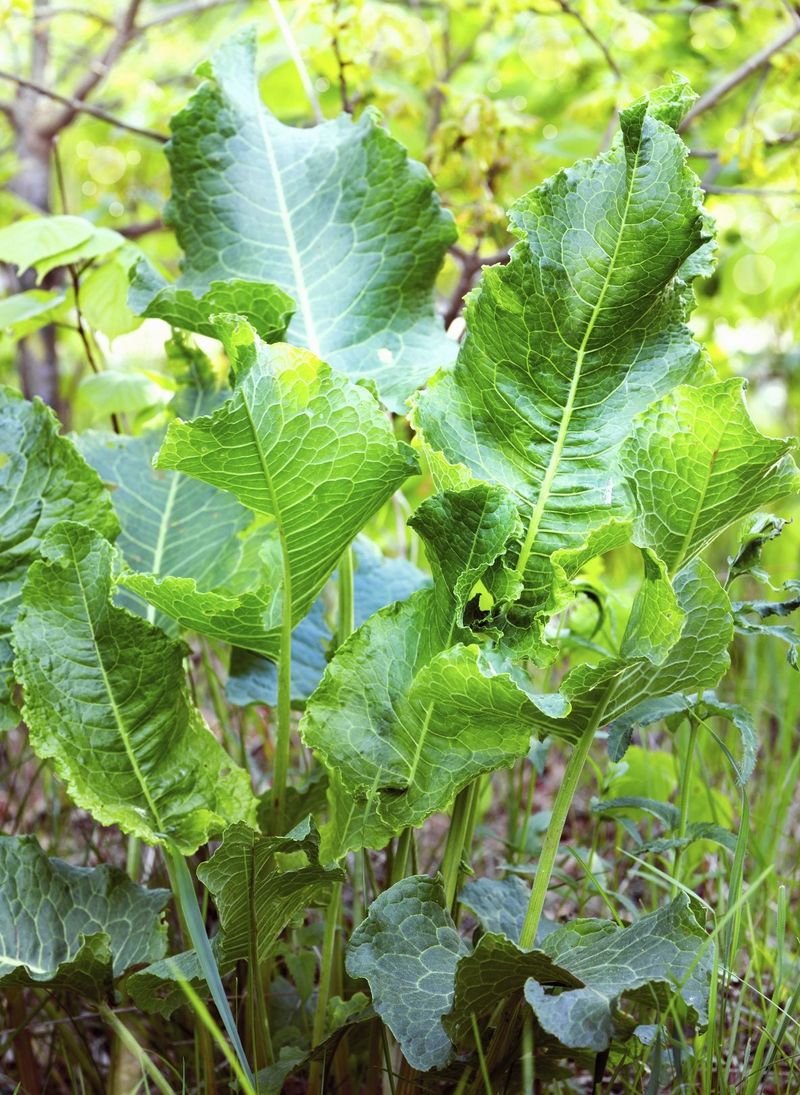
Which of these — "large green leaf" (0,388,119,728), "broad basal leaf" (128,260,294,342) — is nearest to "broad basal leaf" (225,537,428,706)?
"large green leaf" (0,388,119,728)

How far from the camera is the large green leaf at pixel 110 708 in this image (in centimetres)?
81

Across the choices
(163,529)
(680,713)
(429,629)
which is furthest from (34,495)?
(680,713)

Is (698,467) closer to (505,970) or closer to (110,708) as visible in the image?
(505,970)

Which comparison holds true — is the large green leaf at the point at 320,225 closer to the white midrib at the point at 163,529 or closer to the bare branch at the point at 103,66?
the white midrib at the point at 163,529

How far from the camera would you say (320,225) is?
1039 mm

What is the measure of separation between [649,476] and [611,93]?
3.55 ft

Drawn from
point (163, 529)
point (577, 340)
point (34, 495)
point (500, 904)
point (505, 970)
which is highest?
point (577, 340)

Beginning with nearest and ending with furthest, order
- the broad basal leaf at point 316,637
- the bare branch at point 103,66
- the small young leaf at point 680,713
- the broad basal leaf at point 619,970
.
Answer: the broad basal leaf at point 619,970 < the small young leaf at point 680,713 < the broad basal leaf at point 316,637 < the bare branch at point 103,66

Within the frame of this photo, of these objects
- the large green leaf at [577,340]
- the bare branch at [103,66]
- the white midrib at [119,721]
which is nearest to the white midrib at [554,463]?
the large green leaf at [577,340]

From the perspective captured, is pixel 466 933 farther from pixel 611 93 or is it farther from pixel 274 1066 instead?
pixel 611 93

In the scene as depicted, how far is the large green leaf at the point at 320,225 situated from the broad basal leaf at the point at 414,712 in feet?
0.97

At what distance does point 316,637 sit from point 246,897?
0.37 m

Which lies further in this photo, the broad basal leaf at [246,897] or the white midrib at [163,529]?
the white midrib at [163,529]

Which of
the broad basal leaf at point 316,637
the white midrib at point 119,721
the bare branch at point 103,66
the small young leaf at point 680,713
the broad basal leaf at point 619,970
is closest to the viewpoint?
the broad basal leaf at point 619,970
